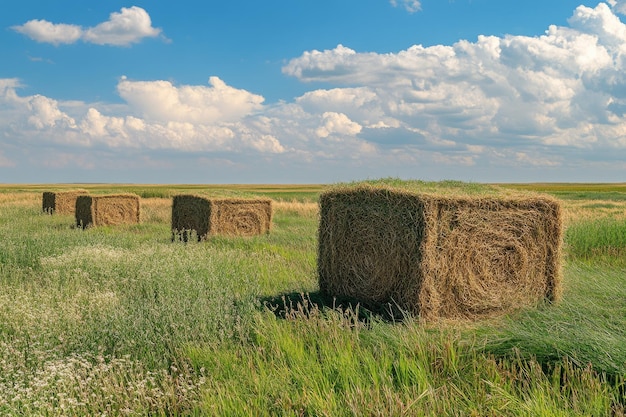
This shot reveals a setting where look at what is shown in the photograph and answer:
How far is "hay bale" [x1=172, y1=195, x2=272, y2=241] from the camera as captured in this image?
56.0ft

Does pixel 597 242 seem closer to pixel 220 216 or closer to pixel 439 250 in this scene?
pixel 439 250

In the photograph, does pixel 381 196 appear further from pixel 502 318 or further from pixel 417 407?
pixel 417 407

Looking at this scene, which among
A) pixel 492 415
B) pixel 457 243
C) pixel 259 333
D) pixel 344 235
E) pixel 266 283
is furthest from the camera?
pixel 266 283

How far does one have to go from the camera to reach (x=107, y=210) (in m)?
22.4

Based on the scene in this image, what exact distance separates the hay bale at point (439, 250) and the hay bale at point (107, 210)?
51.1 ft

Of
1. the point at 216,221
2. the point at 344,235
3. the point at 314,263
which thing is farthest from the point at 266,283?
the point at 216,221

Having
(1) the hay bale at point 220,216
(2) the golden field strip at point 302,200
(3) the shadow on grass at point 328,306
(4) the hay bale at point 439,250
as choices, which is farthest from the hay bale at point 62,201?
(4) the hay bale at point 439,250

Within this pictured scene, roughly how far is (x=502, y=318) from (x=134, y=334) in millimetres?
4954

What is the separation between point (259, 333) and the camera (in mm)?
6012

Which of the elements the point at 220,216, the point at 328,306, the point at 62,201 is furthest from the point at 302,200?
the point at 328,306

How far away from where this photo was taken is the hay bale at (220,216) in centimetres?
1706

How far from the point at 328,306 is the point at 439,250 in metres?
1.94

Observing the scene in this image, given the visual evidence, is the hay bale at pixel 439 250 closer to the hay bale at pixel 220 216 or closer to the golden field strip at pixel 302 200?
the golden field strip at pixel 302 200

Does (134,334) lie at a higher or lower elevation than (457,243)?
lower
